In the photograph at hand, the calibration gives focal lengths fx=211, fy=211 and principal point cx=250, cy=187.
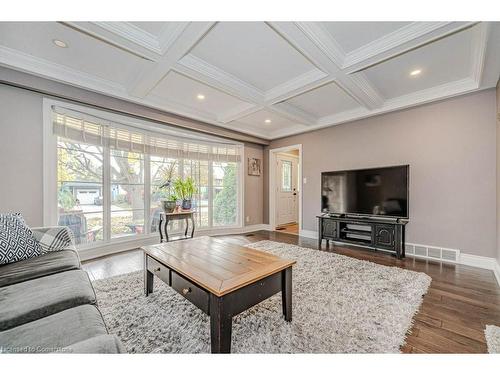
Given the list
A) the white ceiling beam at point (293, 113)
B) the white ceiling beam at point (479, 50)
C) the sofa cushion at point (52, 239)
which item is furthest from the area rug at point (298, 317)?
the white ceiling beam at point (293, 113)

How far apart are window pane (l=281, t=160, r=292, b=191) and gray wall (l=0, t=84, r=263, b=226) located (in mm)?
4942

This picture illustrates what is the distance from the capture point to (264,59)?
2.37m

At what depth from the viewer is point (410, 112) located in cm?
338

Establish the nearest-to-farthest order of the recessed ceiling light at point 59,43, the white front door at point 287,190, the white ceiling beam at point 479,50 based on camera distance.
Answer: the white ceiling beam at point 479,50 → the recessed ceiling light at point 59,43 → the white front door at point 287,190

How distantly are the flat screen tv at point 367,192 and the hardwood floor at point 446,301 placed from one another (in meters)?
0.71

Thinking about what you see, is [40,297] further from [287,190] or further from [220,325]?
[287,190]

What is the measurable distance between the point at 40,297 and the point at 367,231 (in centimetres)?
382

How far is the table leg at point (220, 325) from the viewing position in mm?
1154

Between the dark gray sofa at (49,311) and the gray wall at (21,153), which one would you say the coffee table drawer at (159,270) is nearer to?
the dark gray sofa at (49,311)

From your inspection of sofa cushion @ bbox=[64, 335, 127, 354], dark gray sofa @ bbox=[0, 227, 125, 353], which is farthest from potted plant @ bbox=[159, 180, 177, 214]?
sofa cushion @ bbox=[64, 335, 127, 354]

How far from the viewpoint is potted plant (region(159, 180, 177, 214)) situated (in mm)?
3684

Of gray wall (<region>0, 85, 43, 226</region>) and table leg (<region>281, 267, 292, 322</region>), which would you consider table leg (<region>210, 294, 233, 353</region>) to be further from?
gray wall (<region>0, 85, 43, 226</region>)
